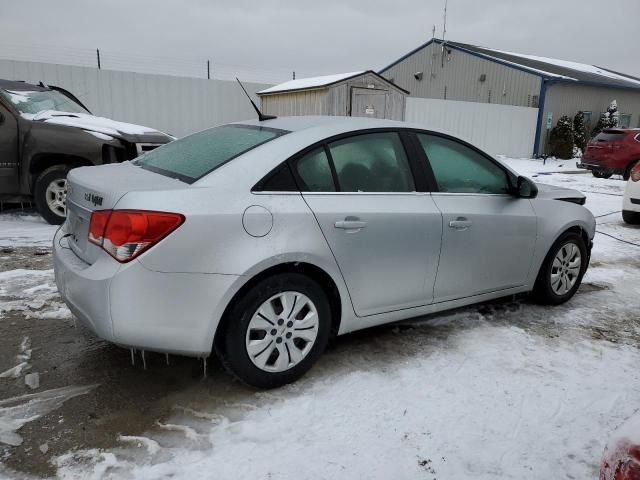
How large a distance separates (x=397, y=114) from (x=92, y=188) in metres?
13.4

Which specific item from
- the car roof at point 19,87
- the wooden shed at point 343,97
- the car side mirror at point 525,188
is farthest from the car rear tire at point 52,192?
the wooden shed at point 343,97

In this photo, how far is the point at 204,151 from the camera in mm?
3203

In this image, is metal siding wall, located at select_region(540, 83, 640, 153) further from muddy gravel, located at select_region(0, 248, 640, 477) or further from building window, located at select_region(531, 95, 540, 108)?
muddy gravel, located at select_region(0, 248, 640, 477)

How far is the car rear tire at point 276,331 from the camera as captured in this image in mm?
2746

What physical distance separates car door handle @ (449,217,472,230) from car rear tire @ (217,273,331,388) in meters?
1.05

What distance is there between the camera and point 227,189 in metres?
2.71

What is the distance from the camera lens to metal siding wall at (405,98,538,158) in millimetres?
18922

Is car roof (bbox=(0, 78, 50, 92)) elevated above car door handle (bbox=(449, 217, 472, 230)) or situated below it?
above

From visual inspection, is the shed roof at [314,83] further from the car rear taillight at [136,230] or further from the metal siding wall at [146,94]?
the car rear taillight at [136,230]

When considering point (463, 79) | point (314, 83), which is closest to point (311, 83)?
point (314, 83)

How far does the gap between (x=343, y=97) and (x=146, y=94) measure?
5.27 metres

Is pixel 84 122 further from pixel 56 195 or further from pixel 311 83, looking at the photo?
pixel 311 83

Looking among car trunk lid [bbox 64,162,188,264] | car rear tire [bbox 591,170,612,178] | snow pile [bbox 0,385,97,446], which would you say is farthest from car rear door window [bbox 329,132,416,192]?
car rear tire [bbox 591,170,612,178]

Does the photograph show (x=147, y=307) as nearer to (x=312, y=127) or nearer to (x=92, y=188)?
(x=92, y=188)
